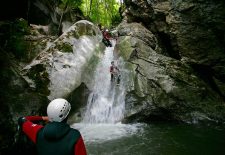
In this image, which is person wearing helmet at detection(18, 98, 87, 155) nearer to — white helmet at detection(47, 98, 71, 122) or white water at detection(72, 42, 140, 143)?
white helmet at detection(47, 98, 71, 122)

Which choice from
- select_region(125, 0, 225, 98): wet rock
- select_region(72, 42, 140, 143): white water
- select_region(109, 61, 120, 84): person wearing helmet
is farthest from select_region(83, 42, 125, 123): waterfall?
select_region(125, 0, 225, 98): wet rock

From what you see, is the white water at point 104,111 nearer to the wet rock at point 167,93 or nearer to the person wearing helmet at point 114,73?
the person wearing helmet at point 114,73

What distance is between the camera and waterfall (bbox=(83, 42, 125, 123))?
14523 mm

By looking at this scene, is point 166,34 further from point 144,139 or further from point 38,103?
point 38,103

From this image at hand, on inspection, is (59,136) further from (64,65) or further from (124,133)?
(64,65)

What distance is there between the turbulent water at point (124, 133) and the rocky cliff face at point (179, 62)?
960 mm

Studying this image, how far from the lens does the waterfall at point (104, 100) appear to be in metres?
14.5

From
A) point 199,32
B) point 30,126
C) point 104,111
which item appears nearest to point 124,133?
point 104,111

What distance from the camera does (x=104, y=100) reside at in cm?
1554

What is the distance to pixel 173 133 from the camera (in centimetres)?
1276

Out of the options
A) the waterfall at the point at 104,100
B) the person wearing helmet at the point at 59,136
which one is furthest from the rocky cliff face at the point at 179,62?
the person wearing helmet at the point at 59,136

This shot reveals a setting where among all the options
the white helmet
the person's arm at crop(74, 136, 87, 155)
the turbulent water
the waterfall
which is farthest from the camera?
the waterfall

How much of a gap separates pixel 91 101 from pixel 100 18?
117 feet

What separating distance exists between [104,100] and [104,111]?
0.83m
